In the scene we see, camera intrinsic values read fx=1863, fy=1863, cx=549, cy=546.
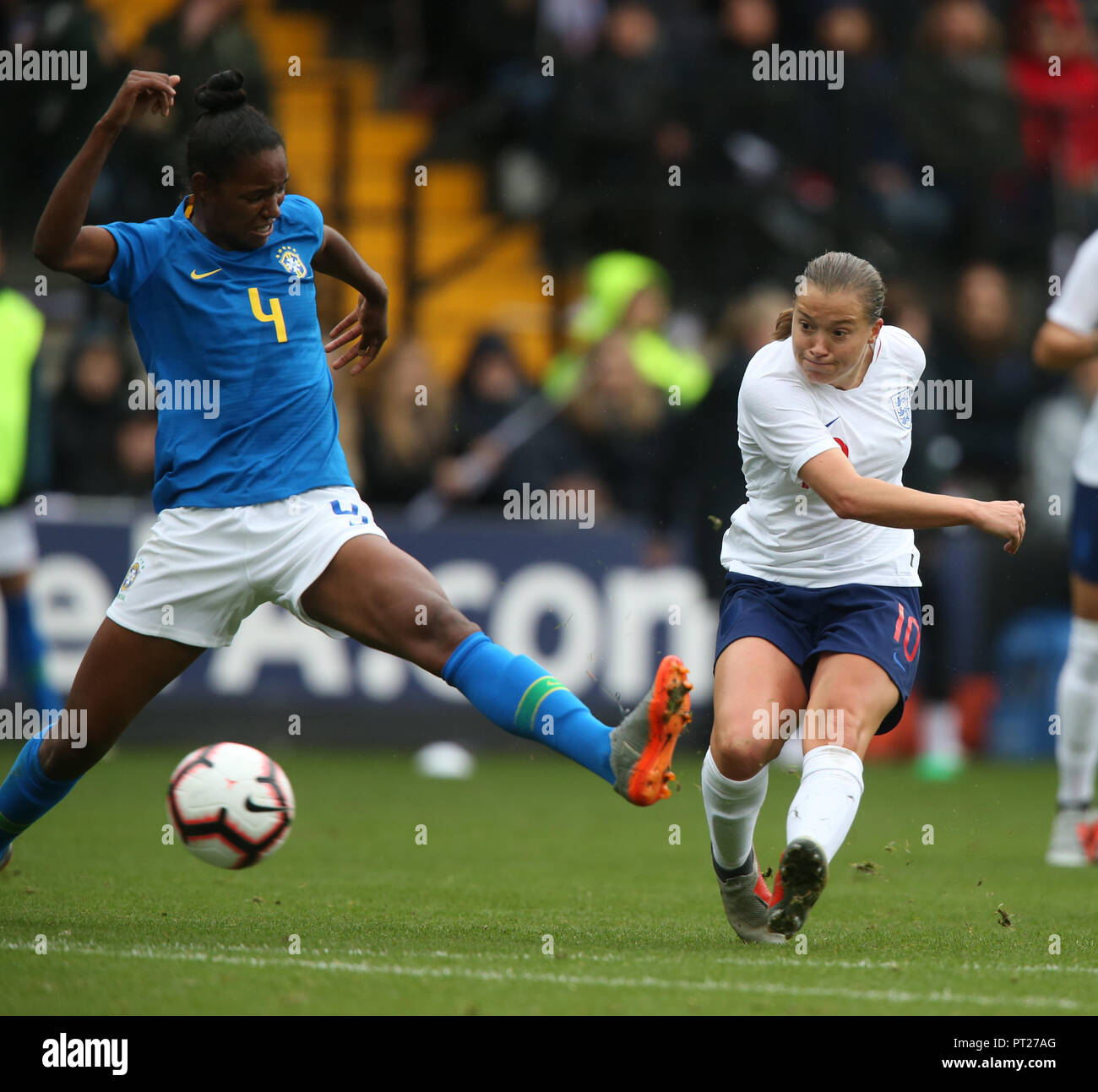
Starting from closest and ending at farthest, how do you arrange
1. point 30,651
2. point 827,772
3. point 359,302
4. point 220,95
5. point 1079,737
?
1. point 827,772
2. point 220,95
3. point 359,302
4. point 1079,737
5. point 30,651

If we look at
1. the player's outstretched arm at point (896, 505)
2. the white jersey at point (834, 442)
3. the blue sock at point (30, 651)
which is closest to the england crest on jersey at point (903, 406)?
the white jersey at point (834, 442)

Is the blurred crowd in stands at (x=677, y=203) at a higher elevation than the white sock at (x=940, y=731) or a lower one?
higher

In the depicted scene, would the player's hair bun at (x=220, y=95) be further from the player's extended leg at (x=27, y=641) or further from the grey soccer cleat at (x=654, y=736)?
the player's extended leg at (x=27, y=641)

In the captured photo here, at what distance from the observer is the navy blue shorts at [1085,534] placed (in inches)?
293

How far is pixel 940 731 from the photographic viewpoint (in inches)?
434

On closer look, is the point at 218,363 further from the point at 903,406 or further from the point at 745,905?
the point at 745,905

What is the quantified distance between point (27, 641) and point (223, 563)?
4605 millimetres

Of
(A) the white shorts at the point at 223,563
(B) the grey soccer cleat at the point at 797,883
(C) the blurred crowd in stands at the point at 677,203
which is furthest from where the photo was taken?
(C) the blurred crowd in stands at the point at 677,203

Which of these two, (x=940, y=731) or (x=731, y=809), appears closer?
(x=731, y=809)

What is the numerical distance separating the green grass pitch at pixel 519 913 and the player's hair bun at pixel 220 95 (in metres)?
2.26

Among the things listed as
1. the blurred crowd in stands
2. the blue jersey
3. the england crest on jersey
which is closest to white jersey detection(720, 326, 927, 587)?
the england crest on jersey

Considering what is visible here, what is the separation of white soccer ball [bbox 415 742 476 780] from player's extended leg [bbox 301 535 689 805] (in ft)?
17.2

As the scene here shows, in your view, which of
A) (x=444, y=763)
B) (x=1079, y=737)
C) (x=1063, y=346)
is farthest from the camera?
Result: (x=444, y=763)

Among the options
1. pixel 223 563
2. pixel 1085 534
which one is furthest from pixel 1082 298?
pixel 223 563
